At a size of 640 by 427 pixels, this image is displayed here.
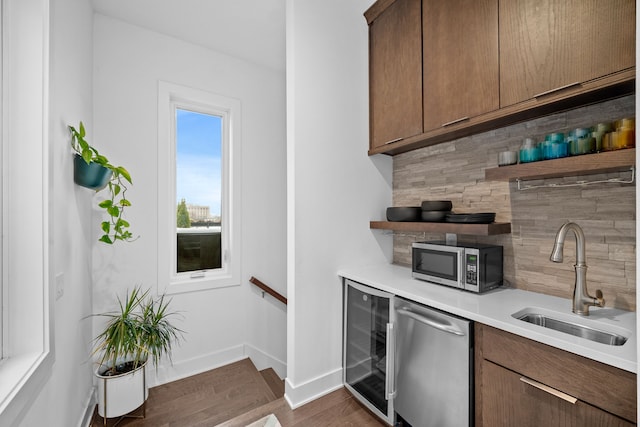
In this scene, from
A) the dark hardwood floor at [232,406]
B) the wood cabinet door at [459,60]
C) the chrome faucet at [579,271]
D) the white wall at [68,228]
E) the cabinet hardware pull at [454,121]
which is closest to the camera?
the chrome faucet at [579,271]

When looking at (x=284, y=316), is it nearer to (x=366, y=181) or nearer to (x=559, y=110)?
(x=366, y=181)

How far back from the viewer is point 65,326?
4.83ft

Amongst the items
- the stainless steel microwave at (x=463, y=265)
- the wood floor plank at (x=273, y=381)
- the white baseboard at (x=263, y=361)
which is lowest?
the wood floor plank at (x=273, y=381)

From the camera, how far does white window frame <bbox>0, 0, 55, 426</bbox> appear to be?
1059 millimetres

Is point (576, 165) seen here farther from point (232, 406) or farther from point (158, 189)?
point (158, 189)

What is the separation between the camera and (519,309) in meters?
1.29

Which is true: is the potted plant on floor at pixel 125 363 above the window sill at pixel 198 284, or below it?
below

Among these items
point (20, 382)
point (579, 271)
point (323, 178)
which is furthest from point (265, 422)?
point (579, 271)

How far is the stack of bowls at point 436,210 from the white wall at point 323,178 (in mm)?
479

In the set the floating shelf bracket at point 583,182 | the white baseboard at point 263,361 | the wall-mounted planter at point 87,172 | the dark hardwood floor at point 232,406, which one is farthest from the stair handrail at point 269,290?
the floating shelf bracket at point 583,182

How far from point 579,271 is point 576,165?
444mm

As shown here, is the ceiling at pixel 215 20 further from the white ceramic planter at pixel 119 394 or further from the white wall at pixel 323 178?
the white ceramic planter at pixel 119 394

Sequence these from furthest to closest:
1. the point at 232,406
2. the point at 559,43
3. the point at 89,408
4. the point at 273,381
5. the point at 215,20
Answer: the point at 273,381, the point at 215,20, the point at 232,406, the point at 89,408, the point at 559,43

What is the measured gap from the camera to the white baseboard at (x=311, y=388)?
6.07 feet
